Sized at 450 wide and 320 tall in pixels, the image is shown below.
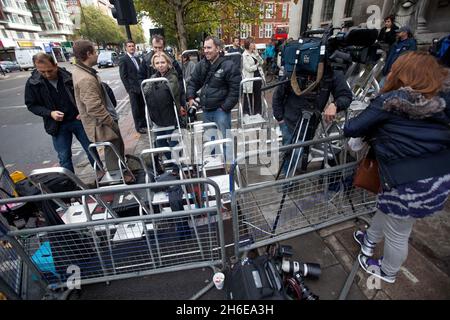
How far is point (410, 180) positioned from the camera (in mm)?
1623

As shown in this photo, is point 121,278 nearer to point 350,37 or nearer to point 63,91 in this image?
point 63,91

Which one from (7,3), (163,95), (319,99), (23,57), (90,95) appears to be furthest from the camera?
(7,3)

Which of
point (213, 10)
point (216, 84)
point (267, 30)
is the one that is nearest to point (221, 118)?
point (216, 84)

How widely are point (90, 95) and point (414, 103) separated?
3452mm

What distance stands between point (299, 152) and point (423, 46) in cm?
940

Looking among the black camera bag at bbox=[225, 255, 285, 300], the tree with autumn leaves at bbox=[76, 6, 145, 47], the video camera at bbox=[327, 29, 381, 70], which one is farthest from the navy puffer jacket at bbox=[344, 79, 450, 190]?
the tree with autumn leaves at bbox=[76, 6, 145, 47]

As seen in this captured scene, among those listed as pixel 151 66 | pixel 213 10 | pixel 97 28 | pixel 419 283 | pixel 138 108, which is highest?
pixel 97 28

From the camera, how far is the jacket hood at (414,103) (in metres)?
1.44

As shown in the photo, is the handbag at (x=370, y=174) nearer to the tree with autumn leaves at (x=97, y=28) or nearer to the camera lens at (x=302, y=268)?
the camera lens at (x=302, y=268)

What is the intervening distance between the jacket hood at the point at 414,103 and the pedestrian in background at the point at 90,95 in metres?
3.30

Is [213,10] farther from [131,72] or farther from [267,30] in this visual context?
[267,30]

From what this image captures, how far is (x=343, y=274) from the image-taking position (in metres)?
2.23
